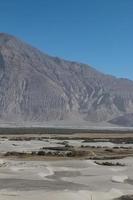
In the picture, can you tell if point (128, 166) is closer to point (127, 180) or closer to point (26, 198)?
point (127, 180)

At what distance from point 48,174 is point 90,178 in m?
3.13

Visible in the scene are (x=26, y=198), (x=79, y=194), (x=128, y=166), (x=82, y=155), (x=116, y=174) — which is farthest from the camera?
(x=82, y=155)

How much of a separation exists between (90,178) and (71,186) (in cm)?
346

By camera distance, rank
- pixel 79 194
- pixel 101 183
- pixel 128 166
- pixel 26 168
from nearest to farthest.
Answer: pixel 79 194
pixel 101 183
pixel 26 168
pixel 128 166

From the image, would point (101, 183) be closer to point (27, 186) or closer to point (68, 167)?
point (27, 186)

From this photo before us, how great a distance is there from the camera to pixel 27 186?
2369 centimetres

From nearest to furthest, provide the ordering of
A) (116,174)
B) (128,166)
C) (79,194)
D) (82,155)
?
(79,194) < (116,174) < (128,166) < (82,155)

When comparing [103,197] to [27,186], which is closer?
[103,197]

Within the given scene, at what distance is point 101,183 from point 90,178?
2046 millimetres

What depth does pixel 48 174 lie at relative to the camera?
2933 cm

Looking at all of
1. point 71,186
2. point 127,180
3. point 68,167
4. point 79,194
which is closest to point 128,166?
point 68,167

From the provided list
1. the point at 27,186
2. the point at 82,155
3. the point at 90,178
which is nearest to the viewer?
the point at 27,186

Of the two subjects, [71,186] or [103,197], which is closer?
[103,197]

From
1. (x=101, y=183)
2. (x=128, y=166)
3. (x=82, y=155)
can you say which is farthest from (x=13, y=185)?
(x=82, y=155)
